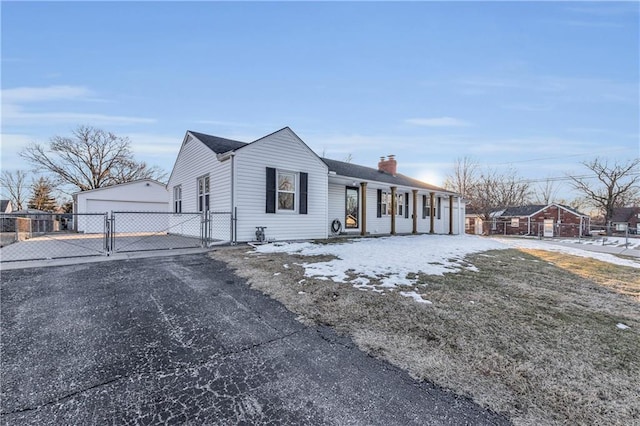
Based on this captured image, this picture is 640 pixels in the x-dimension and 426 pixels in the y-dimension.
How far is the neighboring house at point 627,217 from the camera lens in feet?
124

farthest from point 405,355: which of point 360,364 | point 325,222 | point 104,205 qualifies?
point 104,205

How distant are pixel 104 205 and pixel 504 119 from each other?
23.9 metres

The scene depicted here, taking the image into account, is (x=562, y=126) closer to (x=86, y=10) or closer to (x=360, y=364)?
(x=360, y=364)

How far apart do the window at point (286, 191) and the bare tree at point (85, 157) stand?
79.7 ft

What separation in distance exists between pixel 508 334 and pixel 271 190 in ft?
24.7

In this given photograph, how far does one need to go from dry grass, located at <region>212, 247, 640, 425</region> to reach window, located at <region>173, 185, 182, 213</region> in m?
8.95

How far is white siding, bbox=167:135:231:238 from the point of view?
341 inches

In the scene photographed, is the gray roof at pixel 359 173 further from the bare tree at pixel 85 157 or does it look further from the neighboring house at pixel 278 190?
the bare tree at pixel 85 157

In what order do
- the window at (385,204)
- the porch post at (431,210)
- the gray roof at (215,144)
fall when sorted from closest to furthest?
the gray roof at (215,144), the window at (385,204), the porch post at (431,210)

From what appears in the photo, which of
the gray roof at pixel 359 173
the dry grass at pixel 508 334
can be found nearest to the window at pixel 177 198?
the gray roof at pixel 359 173

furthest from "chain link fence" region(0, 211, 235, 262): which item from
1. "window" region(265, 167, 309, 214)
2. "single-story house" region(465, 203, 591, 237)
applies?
"single-story house" region(465, 203, 591, 237)

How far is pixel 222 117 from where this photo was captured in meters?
14.0

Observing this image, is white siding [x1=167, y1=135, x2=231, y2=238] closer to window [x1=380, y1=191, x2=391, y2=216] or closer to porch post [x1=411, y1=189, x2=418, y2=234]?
window [x1=380, y1=191, x2=391, y2=216]

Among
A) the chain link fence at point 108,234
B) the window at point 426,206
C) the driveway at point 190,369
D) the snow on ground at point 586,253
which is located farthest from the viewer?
the window at point 426,206
